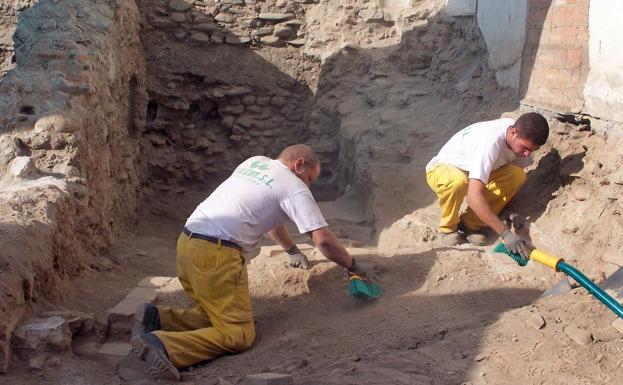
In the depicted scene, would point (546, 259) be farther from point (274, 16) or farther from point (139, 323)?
point (274, 16)

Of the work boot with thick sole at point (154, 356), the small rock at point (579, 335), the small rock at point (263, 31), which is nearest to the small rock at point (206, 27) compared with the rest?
the small rock at point (263, 31)

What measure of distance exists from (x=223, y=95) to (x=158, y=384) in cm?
518

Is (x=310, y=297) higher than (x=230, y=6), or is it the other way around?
(x=230, y=6)

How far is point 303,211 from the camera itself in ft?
12.9

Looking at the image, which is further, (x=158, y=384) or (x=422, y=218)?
(x=422, y=218)

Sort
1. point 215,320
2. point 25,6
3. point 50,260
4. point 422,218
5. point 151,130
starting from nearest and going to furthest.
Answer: point 215,320, point 50,260, point 422,218, point 25,6, point 151,130

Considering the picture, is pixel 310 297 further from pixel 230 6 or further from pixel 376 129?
pixel 230 6

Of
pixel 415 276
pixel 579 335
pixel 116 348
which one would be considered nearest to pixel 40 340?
pixel 116 348

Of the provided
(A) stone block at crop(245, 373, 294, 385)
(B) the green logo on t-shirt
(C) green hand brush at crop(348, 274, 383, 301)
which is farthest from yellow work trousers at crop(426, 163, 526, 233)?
(A) stone block at crop(245, 373, 294, 385)

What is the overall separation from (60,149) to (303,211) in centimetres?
212

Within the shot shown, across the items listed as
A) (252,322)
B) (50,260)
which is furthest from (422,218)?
(50,260)

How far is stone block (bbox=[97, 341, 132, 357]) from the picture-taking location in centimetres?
397

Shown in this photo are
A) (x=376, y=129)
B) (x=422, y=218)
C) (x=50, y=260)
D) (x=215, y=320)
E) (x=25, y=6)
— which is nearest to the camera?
(x=215, y=320)

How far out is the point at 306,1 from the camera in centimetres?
840
